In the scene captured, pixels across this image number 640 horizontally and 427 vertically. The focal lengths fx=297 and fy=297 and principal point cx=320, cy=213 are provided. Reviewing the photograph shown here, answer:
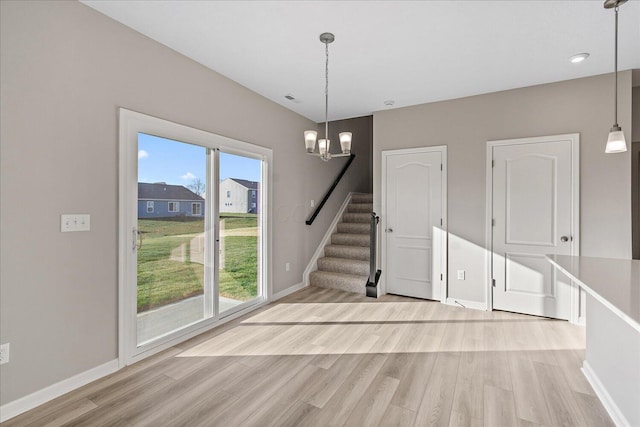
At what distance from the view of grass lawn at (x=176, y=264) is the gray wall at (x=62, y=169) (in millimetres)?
289

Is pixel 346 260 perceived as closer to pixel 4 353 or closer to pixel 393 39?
pixel 393 39

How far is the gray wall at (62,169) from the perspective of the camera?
1.87 meters

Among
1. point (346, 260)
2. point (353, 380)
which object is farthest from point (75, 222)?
point (346, 260)

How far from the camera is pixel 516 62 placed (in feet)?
9.80

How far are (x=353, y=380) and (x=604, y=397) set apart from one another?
166cm

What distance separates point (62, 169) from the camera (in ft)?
6.87

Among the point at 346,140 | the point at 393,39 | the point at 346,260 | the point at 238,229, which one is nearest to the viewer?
the point at 393,39

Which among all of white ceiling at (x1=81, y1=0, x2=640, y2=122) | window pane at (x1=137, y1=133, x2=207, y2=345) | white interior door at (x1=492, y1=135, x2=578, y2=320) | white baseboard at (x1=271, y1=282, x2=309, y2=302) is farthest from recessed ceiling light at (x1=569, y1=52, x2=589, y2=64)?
white baseboard at (x1=271, y1=282, x2=309, y2=302)

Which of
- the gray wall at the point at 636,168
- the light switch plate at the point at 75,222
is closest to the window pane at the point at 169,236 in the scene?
the light switch plate at the point at 75,222

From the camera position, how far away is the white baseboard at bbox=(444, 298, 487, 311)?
3841 mm

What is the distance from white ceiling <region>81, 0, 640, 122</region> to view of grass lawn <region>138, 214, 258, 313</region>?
1.67m

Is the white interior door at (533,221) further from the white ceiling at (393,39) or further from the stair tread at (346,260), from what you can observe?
the stair tread at (346,260)

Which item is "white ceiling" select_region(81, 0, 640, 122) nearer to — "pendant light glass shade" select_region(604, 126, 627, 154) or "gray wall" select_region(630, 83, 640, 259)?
"gray wall" select_region(630, 83, 640, 259)

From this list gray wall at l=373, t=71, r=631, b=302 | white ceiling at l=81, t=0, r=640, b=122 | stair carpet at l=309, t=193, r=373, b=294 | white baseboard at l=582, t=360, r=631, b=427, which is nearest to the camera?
white baseboard at l=582, t=360, r=631, b=427
